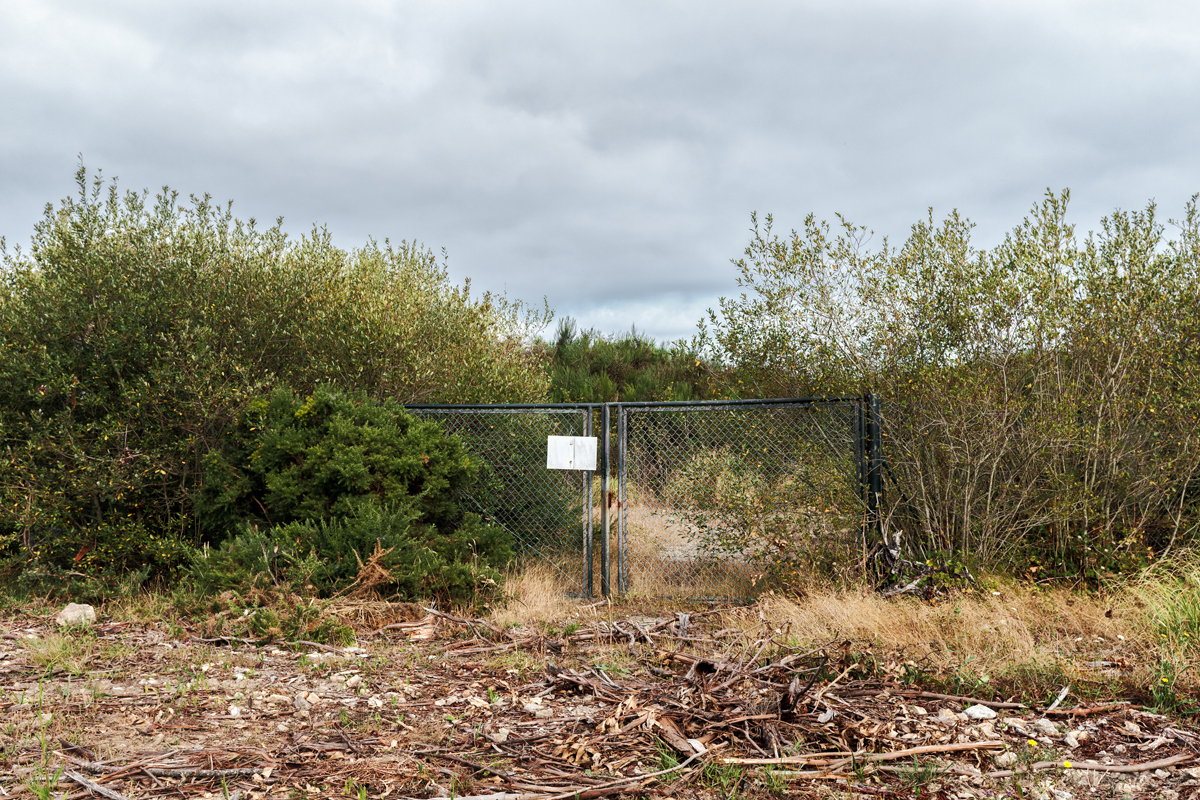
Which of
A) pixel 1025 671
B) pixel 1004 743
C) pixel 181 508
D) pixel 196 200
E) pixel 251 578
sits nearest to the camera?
pixel 1004 743

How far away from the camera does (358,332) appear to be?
8695 millimetres

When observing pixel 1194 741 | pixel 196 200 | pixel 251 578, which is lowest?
pixel 1194 741

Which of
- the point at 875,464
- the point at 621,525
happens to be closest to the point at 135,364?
the point at 621,525

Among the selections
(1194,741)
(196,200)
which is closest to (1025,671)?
(1194,741)

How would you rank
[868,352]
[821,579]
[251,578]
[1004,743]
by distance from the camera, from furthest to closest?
[868,352]
[821,579]
[251,578]
[1004,743]

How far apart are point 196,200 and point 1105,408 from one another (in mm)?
9080

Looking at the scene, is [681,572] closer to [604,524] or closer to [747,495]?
[604,524]

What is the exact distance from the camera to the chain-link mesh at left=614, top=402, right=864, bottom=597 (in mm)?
6703

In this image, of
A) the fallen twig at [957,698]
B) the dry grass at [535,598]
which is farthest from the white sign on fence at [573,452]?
the fallen twig at [957,698]

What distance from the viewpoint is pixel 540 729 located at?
3.84 meters

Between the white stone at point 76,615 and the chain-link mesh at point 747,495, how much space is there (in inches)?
166

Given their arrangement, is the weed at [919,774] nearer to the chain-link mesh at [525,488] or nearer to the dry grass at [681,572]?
the dry grass at [681,572]

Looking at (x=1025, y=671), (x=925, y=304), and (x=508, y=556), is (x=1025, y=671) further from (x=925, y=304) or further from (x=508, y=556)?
(x=508, y=556)

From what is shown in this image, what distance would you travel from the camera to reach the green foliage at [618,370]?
15039mm
